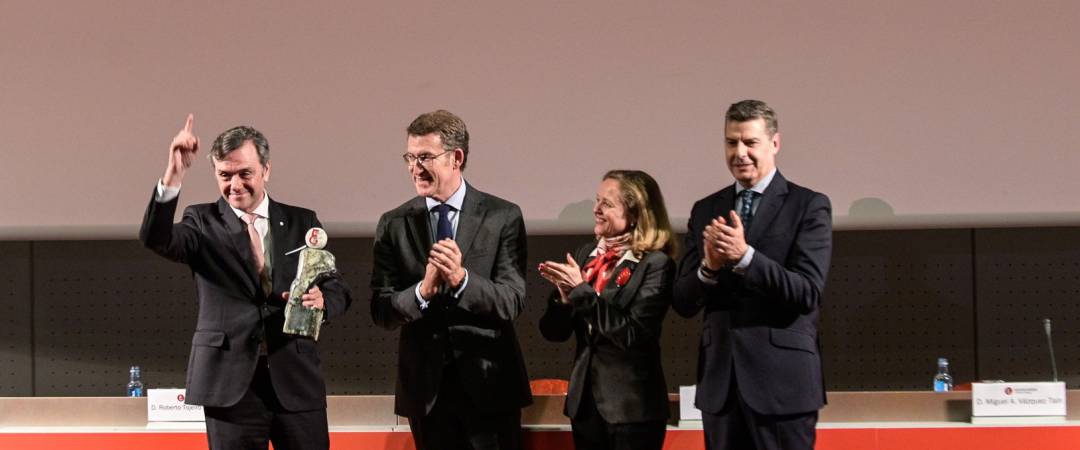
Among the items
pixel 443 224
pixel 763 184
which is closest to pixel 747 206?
pixel 763 184

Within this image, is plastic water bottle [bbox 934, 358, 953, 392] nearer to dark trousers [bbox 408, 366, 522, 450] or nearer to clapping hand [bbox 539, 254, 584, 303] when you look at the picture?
clapping hand [bbox 539, 254, 584, 303]

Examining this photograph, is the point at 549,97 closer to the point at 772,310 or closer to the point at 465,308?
the point at 465,308

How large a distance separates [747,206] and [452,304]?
78 cm

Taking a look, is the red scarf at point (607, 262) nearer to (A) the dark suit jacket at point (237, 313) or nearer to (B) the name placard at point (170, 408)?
(A) the dark suit jacket at point (237, 313)

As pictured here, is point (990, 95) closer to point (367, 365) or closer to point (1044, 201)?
point (1044, 201)

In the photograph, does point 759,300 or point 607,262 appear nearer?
point 759,300

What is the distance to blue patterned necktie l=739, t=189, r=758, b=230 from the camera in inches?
99.5

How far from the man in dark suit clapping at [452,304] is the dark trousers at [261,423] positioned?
0.81 feet

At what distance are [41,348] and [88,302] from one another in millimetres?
249

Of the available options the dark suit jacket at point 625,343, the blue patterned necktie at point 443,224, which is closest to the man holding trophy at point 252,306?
the blue patterned necktie at point 443,224

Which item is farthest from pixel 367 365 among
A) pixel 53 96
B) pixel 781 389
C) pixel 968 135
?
pixel 968 135

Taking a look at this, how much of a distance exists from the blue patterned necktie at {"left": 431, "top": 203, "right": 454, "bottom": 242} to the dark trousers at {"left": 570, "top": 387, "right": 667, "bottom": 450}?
535 mm

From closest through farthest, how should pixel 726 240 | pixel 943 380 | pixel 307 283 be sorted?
pixel 726 240
pixel 307 283
pixel 943 380

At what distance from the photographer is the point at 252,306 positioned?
251cm
